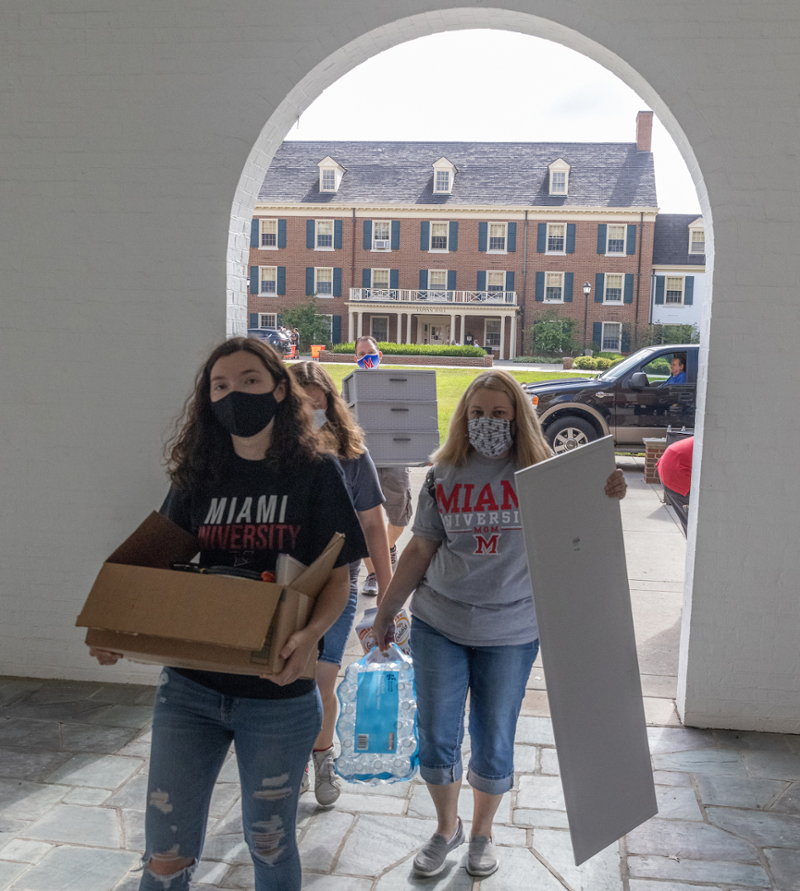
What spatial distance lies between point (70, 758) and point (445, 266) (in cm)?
4170

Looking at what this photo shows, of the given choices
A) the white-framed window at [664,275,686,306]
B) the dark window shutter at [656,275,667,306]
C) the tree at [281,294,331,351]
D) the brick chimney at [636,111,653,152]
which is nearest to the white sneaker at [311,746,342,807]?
the tree at [281,294,331,351]

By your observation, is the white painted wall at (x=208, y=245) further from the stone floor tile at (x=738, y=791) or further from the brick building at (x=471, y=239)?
the brick building at (x=471, y=239)

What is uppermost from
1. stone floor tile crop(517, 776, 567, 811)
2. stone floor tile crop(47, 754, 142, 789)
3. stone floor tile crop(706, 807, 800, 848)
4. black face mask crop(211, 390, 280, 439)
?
black face mask crop(211, 390, 280, 439)

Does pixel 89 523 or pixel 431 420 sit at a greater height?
pixel 431 420

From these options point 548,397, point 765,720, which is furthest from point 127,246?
point 548,397

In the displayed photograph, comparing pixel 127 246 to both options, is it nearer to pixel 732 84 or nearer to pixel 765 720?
pixel 732 84

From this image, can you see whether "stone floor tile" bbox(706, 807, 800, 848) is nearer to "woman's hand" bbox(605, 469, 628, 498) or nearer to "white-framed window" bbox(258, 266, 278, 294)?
"woman's hand" bbox(605, 469, 628, 498)

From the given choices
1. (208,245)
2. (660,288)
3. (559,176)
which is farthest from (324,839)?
(660,288)

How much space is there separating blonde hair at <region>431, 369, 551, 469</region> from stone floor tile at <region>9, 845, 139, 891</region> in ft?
5.91

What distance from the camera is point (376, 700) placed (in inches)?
137

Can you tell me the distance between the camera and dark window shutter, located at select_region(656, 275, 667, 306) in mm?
43250

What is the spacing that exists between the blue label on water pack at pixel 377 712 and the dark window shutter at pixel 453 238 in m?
41.6

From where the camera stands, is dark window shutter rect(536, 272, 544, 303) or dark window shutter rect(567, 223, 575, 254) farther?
dark window shutter rect(536, 272, 544, 303)

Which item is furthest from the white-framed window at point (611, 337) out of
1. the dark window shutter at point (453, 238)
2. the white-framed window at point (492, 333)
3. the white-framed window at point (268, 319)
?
the white-framed window at point (268, 319)
